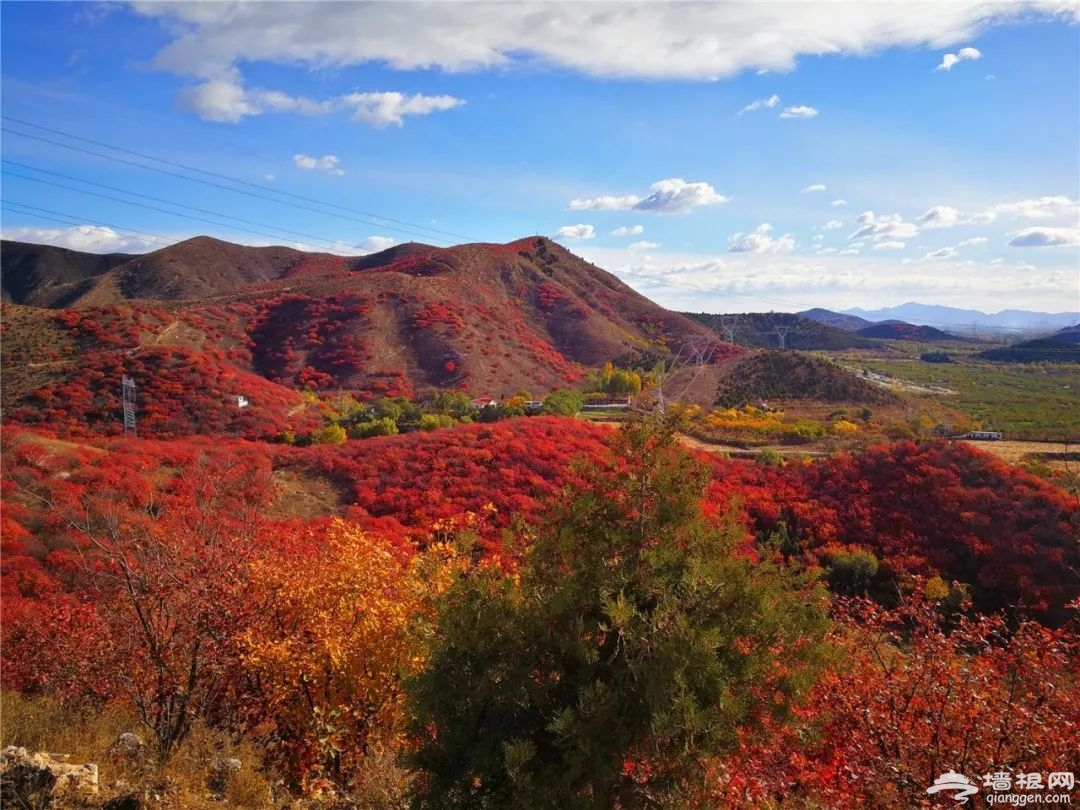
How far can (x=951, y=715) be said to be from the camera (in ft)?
29.6

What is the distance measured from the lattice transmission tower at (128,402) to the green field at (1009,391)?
5970 cm

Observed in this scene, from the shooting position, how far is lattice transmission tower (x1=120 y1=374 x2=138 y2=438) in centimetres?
3725

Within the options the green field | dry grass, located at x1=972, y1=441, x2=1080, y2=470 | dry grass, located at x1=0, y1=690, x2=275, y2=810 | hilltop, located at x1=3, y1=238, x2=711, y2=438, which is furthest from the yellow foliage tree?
the green field

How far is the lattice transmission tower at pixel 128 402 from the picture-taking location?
122 ft

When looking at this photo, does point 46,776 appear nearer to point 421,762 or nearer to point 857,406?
point 421,762

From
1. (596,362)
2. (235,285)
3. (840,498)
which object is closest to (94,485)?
(840,498)

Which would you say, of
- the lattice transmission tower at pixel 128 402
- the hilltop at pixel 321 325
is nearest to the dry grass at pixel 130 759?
the lattice transmission tower at pixel 128 402

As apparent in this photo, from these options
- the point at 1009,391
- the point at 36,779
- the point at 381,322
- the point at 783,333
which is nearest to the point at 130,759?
the point at 36,779

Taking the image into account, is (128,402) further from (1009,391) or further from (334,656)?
(1009,391)

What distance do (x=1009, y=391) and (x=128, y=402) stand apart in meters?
89.9

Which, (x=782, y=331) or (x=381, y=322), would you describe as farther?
(x=782, y=331)

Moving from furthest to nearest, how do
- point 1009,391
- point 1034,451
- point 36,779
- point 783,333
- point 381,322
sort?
point 783,333
point 1009,391
point 381,322
point 1034,451
point 36,779

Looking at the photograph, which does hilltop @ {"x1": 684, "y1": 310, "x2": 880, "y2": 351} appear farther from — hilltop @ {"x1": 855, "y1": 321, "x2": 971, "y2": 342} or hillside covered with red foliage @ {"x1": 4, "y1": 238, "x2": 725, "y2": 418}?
hilltop @ {"x1": 855, "y1": 321, "x2": 971, "y2": 342}

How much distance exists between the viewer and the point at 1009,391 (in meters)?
75.9
